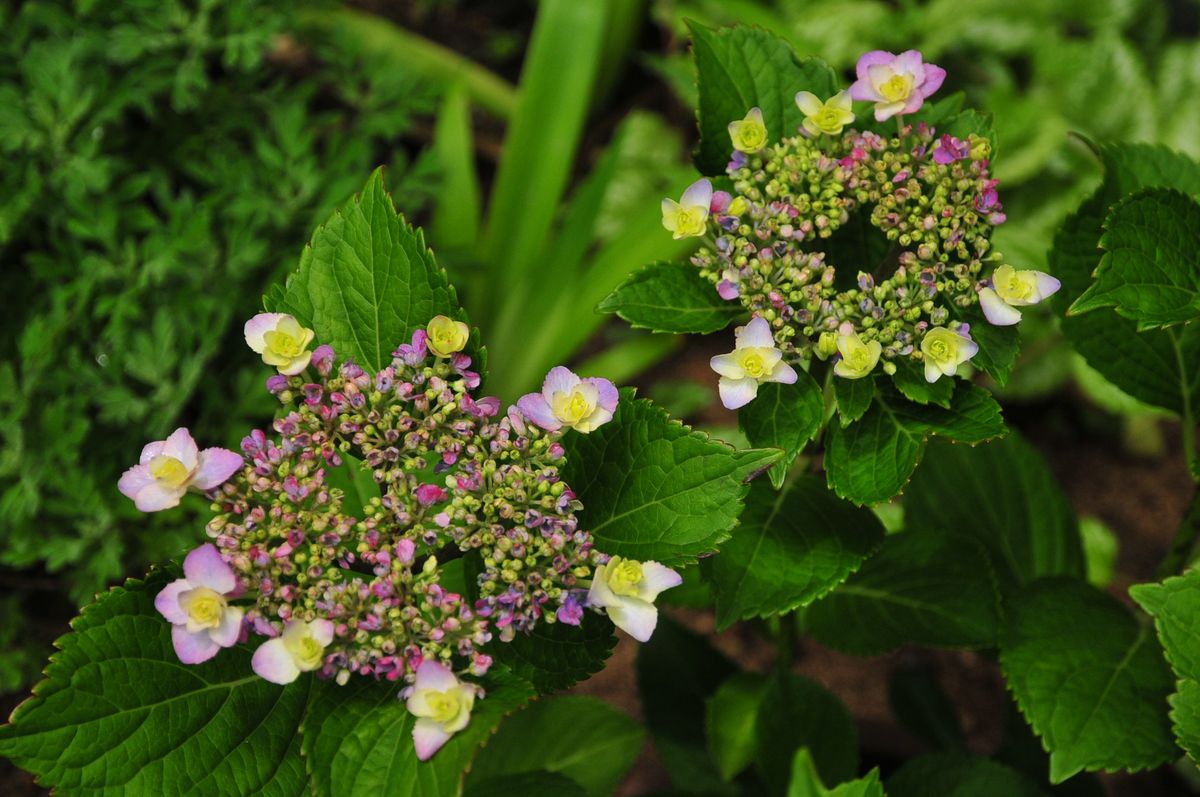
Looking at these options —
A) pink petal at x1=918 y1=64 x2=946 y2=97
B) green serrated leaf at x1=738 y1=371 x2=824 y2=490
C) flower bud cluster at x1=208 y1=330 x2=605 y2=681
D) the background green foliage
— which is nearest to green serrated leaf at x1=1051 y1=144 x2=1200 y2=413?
pink petal at x1=918 y1=64 x2=946 y2=97

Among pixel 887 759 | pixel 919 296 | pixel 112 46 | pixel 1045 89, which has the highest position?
pixel 919 296

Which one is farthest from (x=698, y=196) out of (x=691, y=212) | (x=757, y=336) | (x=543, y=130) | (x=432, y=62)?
(x=432, y=62)

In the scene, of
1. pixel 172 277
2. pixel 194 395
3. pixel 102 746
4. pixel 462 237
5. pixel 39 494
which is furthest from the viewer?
pixel 462 237

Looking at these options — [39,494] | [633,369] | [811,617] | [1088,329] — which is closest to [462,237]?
[633,369]

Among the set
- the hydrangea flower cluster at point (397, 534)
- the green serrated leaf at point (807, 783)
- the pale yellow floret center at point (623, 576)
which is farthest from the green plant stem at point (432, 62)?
the green serrated leaf at point (807, 783)

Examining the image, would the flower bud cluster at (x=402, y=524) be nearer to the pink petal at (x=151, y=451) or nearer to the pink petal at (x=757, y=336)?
the pink petal at (x=151, y=451)

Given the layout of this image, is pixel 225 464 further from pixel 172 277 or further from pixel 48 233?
pixel 48 233

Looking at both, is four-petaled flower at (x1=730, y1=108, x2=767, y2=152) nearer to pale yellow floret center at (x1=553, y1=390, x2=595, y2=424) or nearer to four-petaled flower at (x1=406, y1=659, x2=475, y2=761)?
pale yellow floret center at (x1=553, y1=390, x2=595, y2=424)

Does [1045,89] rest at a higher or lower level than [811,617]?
higher
